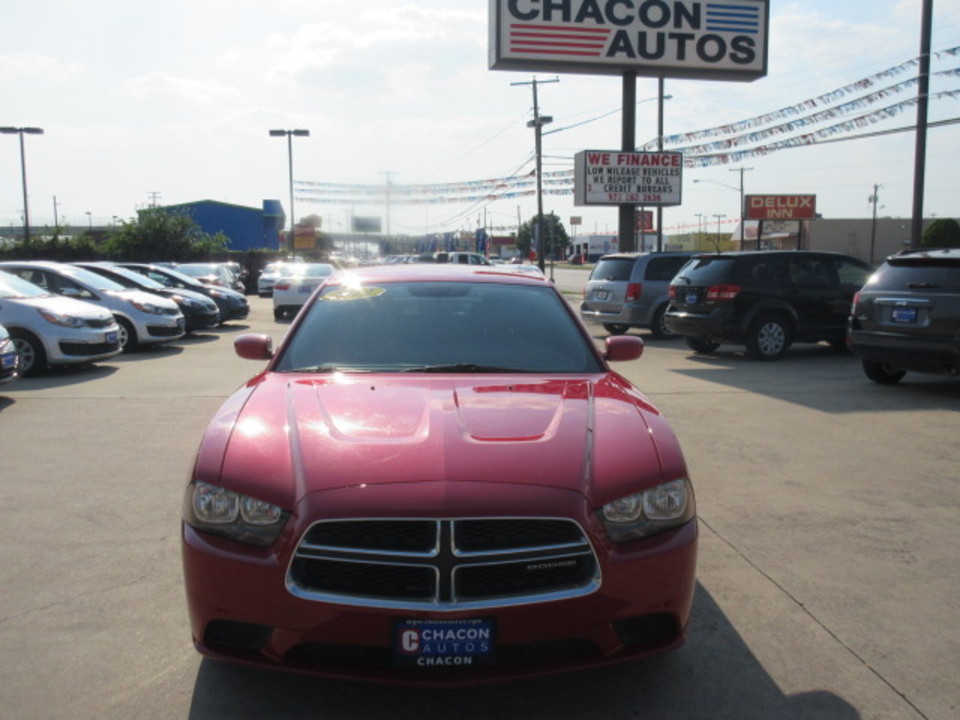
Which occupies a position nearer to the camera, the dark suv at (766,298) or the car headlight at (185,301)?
the dark suv at (766,298)

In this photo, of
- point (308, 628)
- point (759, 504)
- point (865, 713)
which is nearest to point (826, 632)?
point (865, 713)

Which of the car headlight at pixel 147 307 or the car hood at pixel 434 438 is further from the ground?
the car hood at pixel 434 438

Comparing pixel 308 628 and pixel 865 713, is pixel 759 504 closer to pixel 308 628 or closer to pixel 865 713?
pixel 865 713

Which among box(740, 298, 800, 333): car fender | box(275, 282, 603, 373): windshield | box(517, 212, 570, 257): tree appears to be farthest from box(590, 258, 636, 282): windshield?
box(517, 212, 570, 257): tree

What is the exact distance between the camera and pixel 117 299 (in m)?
14.1

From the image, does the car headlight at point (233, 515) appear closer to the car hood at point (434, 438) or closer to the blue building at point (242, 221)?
the car hood at point (434, 438)

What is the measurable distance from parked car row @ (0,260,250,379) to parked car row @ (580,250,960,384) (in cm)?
799

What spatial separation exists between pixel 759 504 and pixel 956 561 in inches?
48.3

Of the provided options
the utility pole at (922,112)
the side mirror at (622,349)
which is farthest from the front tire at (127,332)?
the utility pole at (922,112)

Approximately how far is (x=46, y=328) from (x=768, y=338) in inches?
402

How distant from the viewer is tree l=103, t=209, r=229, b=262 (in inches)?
1640

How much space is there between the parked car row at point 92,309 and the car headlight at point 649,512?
7.82m

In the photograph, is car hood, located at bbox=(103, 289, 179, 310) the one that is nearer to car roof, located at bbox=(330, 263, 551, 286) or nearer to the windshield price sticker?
car roof, located at bbox=(330, 263, 551, 286)

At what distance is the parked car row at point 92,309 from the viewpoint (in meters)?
11.1
